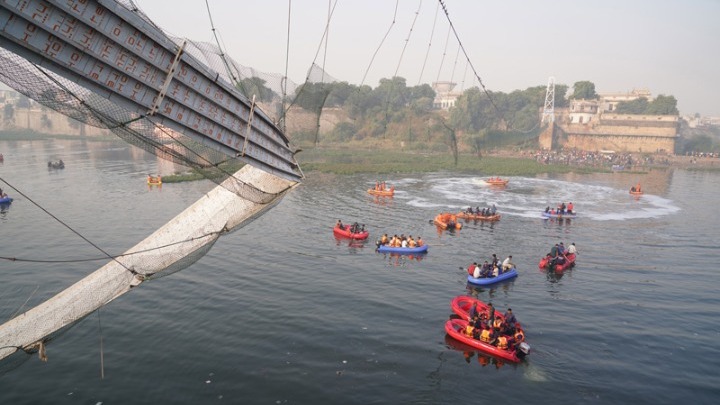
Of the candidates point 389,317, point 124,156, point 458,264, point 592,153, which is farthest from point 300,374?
point 592,153

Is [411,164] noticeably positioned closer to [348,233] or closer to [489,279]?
[348,233]

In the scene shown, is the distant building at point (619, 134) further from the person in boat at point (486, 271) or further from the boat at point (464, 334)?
the boat at point (464, 334)

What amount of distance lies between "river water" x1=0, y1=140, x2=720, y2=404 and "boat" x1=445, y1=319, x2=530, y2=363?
1.30ft

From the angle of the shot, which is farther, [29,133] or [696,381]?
[29,133]

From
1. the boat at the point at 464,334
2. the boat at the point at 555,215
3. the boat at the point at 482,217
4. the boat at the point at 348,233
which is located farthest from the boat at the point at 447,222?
the boat at the point at 464,334

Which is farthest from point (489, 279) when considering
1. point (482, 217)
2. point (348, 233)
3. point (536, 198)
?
point (536, 198)

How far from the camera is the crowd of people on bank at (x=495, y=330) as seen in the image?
2251 cm

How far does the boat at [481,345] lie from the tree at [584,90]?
18182 centimetres

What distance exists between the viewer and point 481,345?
75.8ft

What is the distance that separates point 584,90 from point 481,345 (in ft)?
604

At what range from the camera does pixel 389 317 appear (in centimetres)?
2664

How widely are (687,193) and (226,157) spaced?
3415 inches

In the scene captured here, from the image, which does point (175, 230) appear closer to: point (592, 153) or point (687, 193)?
point (687, 193)

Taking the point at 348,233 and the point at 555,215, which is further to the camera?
the point at 555,215
